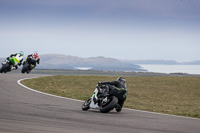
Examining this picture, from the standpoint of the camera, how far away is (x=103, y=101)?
11977 millimetres

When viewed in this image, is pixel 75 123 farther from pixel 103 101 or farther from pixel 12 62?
pixel 12 62

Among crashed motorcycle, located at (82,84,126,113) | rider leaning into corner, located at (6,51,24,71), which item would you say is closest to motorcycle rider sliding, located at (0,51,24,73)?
rider leaning into corner, located at (6,51,24,71)

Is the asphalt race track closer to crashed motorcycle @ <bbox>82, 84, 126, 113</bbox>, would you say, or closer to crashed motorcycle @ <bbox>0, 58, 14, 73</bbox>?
crashed motorcycle @ <bbox>82, 84, 126, 113</bbox>

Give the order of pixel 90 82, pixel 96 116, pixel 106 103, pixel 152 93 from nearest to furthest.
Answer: pixel 96 116, pixel 106 103, pixel 152 93, pixel 90 82

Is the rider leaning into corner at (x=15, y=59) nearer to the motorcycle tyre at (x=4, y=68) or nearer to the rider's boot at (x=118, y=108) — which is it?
the motorcycle tyre at (x=4, y=68)

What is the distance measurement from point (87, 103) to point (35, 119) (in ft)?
11.4

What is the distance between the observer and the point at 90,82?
30359 millimetres

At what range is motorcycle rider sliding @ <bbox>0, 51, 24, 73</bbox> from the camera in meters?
34.1

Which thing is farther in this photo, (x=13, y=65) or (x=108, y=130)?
(x=13, y=65)

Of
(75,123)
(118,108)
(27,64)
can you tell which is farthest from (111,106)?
(27,64)

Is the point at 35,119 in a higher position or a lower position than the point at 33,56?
lower

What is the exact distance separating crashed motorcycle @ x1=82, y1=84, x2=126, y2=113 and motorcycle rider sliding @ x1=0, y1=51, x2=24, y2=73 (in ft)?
75.2

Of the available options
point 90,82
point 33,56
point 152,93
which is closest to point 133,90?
point 152,93

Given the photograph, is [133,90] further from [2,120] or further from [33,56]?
[2,120]
